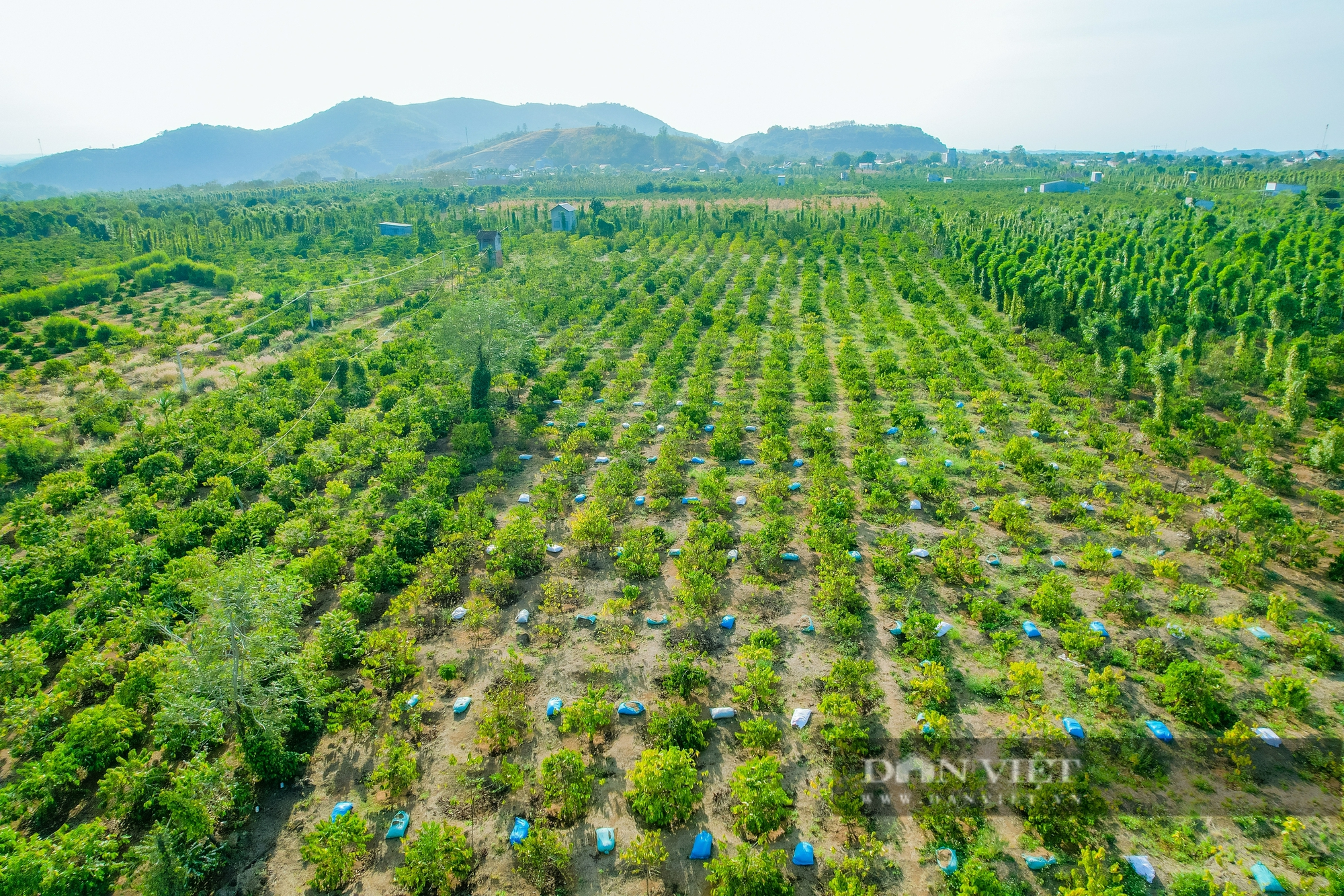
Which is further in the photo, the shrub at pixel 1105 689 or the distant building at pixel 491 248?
the distant building at pixel 491 248

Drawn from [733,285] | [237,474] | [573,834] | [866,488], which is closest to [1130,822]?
[573,834]

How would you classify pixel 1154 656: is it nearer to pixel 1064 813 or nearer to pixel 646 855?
pixel 1064 813

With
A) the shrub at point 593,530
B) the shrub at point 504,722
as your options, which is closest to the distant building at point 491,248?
the shrub at point 593,530

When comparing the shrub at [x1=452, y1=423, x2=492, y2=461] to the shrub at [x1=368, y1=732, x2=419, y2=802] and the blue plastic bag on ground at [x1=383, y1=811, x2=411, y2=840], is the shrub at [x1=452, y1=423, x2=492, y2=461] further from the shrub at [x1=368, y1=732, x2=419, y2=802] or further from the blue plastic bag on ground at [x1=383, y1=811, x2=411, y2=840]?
the blue plastic bag on ground at [x1=383, y1=811, x2=411, y2=840]

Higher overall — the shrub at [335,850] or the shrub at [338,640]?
the shrub at [338,640]

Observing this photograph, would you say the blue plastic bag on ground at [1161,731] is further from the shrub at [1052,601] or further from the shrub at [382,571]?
the shrub at [382,571]

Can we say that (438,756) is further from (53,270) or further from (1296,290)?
(53,270)

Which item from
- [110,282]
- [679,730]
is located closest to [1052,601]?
[679,730]
